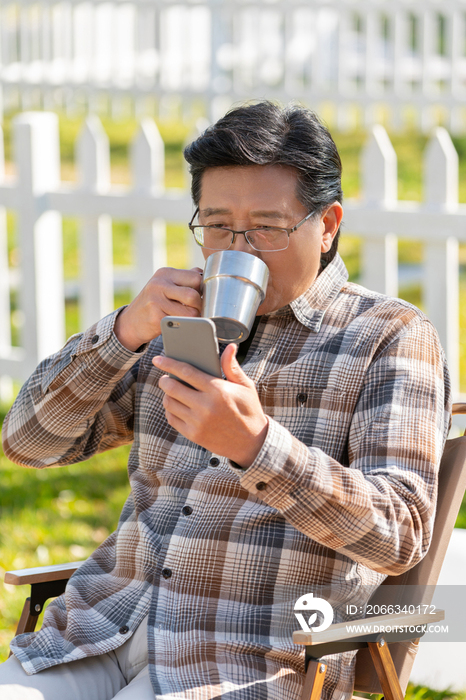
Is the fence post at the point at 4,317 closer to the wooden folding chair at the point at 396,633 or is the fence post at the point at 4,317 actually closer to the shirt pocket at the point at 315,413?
the shirt pocket at the point at 315,413

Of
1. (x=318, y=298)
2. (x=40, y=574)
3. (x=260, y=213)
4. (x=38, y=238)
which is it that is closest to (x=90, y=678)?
(x=40, y=574)

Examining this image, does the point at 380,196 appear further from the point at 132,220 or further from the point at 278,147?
the point at 278,147

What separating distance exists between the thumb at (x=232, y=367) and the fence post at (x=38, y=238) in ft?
12.3

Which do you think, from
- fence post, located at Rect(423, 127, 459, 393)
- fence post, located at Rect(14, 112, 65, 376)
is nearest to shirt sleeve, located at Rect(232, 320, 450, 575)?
fence post, located at Rect(423, 127, 459, 393)

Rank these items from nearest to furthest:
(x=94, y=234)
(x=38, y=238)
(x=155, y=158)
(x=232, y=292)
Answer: (x=232, y=292), (x=155, y=158), (x=94, y=234), (x=38, y=238)

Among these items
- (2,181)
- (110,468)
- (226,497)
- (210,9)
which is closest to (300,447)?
(226,497)

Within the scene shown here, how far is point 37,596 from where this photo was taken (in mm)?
2445

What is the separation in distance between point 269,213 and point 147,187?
9.09 ft

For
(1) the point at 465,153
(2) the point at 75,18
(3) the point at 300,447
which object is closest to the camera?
(3) the point at 300,447

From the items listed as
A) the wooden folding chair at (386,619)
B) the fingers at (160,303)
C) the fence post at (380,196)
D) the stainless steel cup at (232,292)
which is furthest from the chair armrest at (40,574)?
the fence post at (380,196)

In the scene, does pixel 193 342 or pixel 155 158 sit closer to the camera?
pixel 193 342

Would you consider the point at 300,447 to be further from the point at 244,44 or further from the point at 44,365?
the point at 244,44

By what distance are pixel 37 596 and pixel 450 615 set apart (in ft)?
4.39

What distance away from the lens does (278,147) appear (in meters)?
2.19
